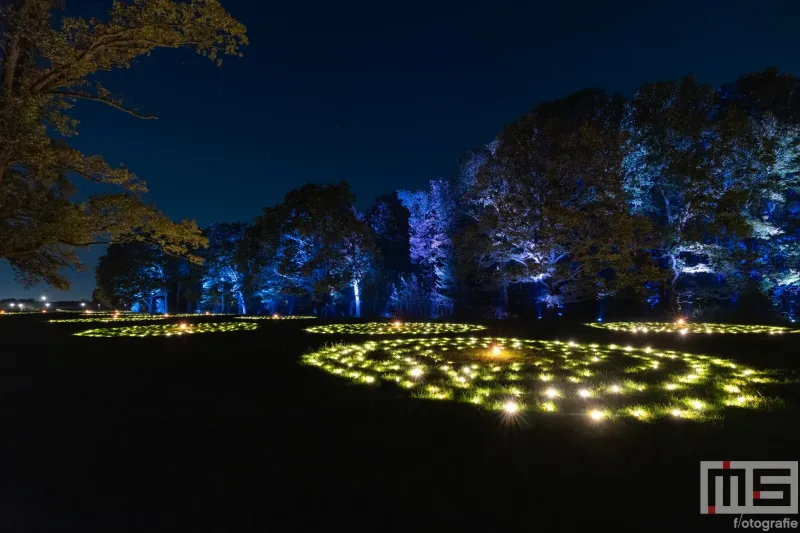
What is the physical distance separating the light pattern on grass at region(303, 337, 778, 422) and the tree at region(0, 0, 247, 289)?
6219mm

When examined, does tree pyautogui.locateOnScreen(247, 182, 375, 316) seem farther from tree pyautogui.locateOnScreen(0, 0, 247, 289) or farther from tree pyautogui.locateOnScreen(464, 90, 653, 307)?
tree pyautogui.locateOnScreen(0, 0, 247, 289)

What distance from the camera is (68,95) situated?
30.1 ft

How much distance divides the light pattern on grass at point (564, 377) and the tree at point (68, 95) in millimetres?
6219

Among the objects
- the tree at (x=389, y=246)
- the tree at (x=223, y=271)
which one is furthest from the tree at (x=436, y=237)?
the tree at (x=223, y=271)

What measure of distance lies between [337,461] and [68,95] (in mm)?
10375

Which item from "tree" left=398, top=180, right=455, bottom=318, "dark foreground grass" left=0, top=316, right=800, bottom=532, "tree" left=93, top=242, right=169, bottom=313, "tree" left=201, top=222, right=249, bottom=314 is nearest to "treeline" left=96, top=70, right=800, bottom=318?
"tree" left=398, top=180, right=455, bottom=318

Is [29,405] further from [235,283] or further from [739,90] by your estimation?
[235,283]

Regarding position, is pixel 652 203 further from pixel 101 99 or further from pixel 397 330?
pixel 101 99

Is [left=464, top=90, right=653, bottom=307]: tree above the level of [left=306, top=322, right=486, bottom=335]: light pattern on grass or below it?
above

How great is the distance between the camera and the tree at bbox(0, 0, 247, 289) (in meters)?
8.04

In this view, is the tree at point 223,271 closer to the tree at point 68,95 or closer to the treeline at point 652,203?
the treeline at point 652,203

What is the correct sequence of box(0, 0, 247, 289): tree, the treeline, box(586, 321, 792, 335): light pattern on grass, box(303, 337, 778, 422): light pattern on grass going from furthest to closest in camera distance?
1. the treeline
2. box(586, 321, 792, 335): light pattern on grass
3. box(0, 0, 247, 289): tree
4. box(303, 337, 778, 422): light pattern on grass

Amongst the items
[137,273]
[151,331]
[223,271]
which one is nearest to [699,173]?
[151,331]

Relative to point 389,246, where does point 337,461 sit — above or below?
below
